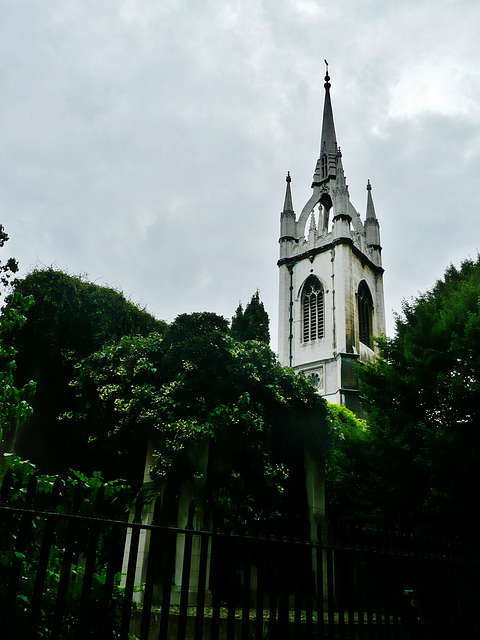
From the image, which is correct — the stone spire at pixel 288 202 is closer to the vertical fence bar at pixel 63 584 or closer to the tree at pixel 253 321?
the tree at pixel 253 321

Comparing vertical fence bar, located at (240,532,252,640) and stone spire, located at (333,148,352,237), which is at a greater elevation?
stone spire, located at (333,148,352,237)

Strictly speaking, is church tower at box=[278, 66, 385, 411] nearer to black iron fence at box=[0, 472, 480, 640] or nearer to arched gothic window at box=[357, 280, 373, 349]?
arched gothic window at box=[357, 280, 373, 349]

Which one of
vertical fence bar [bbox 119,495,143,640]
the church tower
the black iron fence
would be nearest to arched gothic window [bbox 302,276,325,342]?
the church tower

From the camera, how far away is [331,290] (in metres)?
37.0

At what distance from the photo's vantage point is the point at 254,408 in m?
10.9

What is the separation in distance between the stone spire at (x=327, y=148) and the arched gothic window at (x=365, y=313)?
12603 mm

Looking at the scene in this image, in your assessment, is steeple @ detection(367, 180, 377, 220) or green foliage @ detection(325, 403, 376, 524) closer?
green foliage @ detection(325, 403, 376, 524)

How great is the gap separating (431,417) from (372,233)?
3467 centimetres

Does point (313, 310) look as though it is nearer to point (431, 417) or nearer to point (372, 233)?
point (372, 233)

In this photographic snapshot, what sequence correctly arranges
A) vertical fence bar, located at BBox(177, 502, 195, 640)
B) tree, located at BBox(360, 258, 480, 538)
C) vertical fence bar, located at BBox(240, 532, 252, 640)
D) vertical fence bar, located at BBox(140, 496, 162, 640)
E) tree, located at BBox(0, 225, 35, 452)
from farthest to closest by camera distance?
tree, located at BBox(360, 258, 480, 538) → tree, located at BBox(0, 225, 35, 452) → vertical fence bar, located at BBox(240, 532, 252, 640) → vertical fence bar, located at BBox(177, 502, 195, 640) → vertical fence bar, located at BBox(140, 496, 162, 640)

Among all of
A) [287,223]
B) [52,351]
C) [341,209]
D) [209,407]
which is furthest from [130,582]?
[287,223]

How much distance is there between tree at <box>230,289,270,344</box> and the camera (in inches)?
1080

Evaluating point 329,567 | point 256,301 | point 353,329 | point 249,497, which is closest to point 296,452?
point 249,497

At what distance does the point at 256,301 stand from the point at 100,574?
88.6 feet
